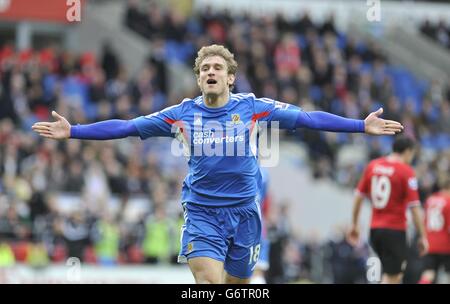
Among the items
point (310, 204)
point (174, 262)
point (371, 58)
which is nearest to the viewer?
point (174, 262)

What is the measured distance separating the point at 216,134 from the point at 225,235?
900mm

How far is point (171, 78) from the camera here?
26.2 m

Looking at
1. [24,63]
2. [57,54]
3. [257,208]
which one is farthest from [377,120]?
[57,54]

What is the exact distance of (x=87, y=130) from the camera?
31.2 feet

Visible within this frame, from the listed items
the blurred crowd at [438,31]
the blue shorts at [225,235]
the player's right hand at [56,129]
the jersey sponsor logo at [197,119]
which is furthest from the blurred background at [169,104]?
the jersey sponsor logo at [197,119]

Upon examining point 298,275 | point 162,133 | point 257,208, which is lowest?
point 298,275

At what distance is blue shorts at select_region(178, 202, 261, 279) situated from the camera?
9414 mm

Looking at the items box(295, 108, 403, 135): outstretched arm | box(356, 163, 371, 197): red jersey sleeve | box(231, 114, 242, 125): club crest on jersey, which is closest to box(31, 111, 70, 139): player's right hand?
box(231, 114, 242, 125): club crest on jersey

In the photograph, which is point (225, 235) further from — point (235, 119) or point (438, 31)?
point (438, 31)

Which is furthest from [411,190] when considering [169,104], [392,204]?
[169,104]
